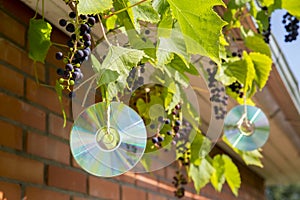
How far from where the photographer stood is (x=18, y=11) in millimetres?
1688

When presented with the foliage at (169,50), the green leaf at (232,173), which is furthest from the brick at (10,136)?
the green leaf at (232,173)

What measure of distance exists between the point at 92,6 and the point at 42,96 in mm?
718

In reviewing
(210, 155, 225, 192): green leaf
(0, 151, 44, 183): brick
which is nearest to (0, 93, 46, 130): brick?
(0, 151, 44, 183): brick

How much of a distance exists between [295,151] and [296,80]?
45.1 inches

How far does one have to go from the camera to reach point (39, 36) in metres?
1.38

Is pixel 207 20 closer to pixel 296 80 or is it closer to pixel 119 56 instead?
pixel 119 56

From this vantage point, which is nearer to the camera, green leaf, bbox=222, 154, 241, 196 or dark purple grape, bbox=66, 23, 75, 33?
dark purple grape, bbox=66, 23, 75, 33

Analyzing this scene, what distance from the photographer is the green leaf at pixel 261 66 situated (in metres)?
1.89

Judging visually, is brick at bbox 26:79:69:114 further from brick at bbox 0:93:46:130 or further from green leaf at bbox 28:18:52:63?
green leaf at bbox 28:18:52:63

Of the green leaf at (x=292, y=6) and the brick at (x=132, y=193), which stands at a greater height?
the green leaf at (x=292, y=6)

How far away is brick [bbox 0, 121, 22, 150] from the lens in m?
1.52

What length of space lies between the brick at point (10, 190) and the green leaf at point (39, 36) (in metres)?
0.32

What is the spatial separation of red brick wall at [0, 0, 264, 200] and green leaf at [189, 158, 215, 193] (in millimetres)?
399

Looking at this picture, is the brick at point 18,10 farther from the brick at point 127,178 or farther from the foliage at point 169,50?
the brick at point 127,178
